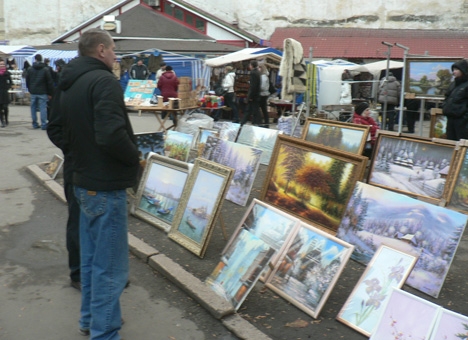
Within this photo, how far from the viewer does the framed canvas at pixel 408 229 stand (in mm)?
4234

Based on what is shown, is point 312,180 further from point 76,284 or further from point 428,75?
point 428,75

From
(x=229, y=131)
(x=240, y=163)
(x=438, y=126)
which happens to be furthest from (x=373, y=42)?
(x=240, y=163)

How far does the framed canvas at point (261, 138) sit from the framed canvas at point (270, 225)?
10.8 feet

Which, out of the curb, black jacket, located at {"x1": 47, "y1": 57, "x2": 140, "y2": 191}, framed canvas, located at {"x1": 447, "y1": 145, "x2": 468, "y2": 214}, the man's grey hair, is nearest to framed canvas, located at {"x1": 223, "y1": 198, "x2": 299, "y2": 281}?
the curb

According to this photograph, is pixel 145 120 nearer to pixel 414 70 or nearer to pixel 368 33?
pixel 414 70

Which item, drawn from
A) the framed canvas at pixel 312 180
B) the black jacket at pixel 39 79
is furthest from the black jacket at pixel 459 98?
the black jacket at pixel 39 79

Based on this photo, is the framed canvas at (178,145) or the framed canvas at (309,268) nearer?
the framed canvas at (309,268)

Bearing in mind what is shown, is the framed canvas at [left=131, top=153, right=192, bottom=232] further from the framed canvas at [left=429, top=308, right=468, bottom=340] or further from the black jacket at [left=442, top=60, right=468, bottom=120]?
the black jacket at [left=442, top=60, right=468, bottom=120]

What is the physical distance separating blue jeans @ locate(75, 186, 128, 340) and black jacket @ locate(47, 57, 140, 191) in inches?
3.7

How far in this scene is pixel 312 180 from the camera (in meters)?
5.63

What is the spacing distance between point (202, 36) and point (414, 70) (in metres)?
18.7

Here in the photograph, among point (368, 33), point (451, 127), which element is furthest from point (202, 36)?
point (451, 127)

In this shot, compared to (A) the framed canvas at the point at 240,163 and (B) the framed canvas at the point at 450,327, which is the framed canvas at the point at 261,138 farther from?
(B) the framed canvas at the point at 450,327

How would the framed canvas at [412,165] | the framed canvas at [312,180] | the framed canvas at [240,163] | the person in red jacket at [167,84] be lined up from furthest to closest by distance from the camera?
the person in red jacket at [167,84] → the framed canvas at [240,163] → the framed canvas at [412,165] → the framed canvas at [312,180]
